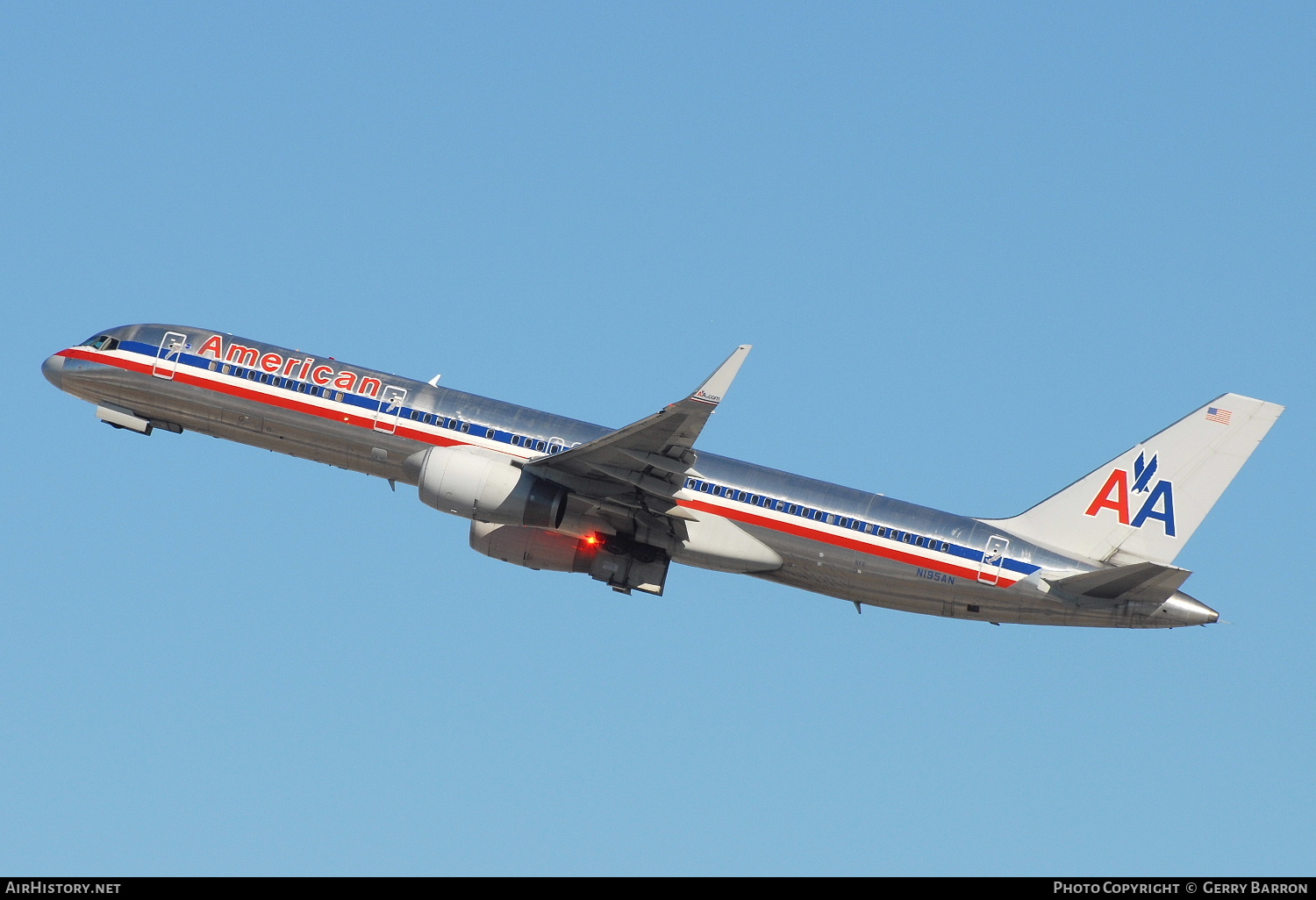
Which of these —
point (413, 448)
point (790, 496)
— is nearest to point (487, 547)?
point (413, 448)

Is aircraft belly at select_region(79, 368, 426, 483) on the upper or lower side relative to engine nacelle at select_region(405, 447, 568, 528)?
upper

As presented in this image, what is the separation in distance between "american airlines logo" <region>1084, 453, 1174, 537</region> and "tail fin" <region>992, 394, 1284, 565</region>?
0.03 meters

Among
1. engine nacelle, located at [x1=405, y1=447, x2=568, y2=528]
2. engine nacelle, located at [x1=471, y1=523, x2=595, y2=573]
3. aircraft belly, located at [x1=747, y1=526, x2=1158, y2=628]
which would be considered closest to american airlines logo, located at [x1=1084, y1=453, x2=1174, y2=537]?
aircraft belly, located at [x1=747, y1=526, x2=1158, y2=628]

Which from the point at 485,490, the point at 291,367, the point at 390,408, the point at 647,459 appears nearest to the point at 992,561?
the point at 647,459

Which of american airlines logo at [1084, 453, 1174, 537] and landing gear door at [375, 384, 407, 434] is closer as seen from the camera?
american airlines logo at [1084, 453, 1174, 537]

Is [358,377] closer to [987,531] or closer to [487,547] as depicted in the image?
[487,547]

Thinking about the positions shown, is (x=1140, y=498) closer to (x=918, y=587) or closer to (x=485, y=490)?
(x=918, y=587)

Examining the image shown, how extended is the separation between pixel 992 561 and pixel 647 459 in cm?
1201

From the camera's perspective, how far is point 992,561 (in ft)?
158

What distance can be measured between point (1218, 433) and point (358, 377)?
29813 mm

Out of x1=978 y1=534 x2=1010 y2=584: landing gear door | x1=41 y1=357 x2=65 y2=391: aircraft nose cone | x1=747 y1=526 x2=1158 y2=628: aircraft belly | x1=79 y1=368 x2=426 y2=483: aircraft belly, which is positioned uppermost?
x1=41 y1=357 x2=65 y2=391: aircraft nose cone

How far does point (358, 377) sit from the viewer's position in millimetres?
51000

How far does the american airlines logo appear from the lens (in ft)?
163

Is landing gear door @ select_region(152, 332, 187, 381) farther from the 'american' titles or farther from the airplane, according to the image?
the 'american' titles
